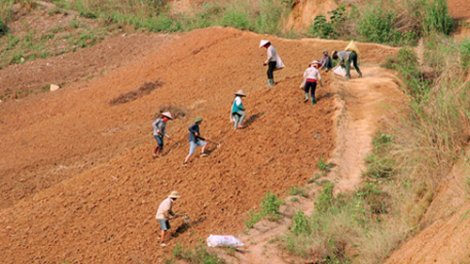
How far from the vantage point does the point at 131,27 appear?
27.0m

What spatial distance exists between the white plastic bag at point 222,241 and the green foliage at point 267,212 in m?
0.63

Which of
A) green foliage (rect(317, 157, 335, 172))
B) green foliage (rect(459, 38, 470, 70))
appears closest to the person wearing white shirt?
green foliage (rect(317, 157, 335, 172))

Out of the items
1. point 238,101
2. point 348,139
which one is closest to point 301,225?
point 348,139

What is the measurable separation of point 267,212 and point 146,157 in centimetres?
428

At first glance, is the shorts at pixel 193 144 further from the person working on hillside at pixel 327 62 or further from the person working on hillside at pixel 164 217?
the person working on hillside at pixel 327 62

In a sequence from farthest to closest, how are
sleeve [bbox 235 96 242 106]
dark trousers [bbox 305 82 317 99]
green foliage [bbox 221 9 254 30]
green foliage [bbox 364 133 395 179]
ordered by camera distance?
green foliage [bbox 221 9 254 30] → dark trousers [bbox 305 82 317 99] → sleeve [bbox 235 96 242 106] → green foliage [bbox 364 133 395 179]

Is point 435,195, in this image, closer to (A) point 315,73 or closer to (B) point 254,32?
(A) point 315,73

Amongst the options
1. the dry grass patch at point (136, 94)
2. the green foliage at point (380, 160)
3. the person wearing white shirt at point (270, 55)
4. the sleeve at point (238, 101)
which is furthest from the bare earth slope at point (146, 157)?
the green foliage at point (380, 160)

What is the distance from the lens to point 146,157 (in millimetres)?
13555

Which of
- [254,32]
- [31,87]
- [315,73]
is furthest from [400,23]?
[31,87]

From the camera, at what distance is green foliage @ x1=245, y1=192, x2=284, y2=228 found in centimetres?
1027

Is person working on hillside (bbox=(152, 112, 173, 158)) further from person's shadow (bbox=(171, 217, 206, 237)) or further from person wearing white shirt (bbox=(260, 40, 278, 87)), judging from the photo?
person's shadow (bbox=(171, 217, 206, 237))

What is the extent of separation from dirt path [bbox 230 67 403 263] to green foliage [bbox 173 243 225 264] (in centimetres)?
40

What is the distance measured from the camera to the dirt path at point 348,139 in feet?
31.8
